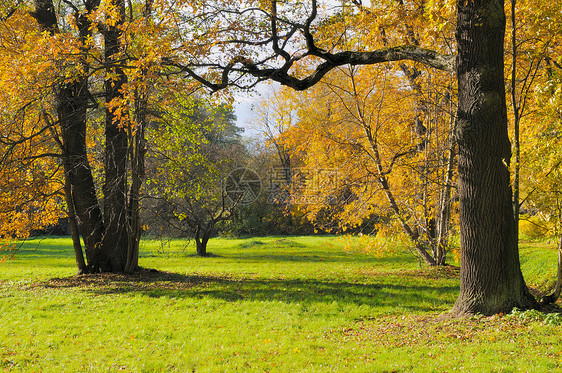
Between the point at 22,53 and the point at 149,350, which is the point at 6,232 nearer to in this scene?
the point at 22,53

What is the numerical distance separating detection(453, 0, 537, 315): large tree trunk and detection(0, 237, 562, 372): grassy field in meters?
0.48

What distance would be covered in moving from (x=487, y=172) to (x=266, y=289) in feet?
21.1

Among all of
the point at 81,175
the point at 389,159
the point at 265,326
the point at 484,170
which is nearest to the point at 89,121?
the point at 81,175

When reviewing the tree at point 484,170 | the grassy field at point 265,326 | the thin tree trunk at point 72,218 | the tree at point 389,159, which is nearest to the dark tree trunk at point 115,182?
the thin tree trunk at point 72,218

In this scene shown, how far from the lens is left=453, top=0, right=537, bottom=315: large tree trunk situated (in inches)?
267

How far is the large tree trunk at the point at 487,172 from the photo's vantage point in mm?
6793

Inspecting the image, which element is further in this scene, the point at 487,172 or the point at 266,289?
the point at 266,289

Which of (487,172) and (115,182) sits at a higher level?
(115,182)

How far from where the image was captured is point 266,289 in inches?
433

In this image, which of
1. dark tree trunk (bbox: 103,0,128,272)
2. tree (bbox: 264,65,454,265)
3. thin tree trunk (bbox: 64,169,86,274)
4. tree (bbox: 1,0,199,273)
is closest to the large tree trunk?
tree (bbox: 264,65,454,265)

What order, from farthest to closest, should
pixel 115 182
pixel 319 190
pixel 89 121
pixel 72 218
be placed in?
pixel 89 121, pixel 319 190, pixel 72 218, pixel 115 182

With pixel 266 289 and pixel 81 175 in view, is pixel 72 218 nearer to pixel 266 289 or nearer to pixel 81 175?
pixel 81 175

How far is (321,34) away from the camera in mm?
11797

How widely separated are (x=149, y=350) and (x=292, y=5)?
8287 mm
